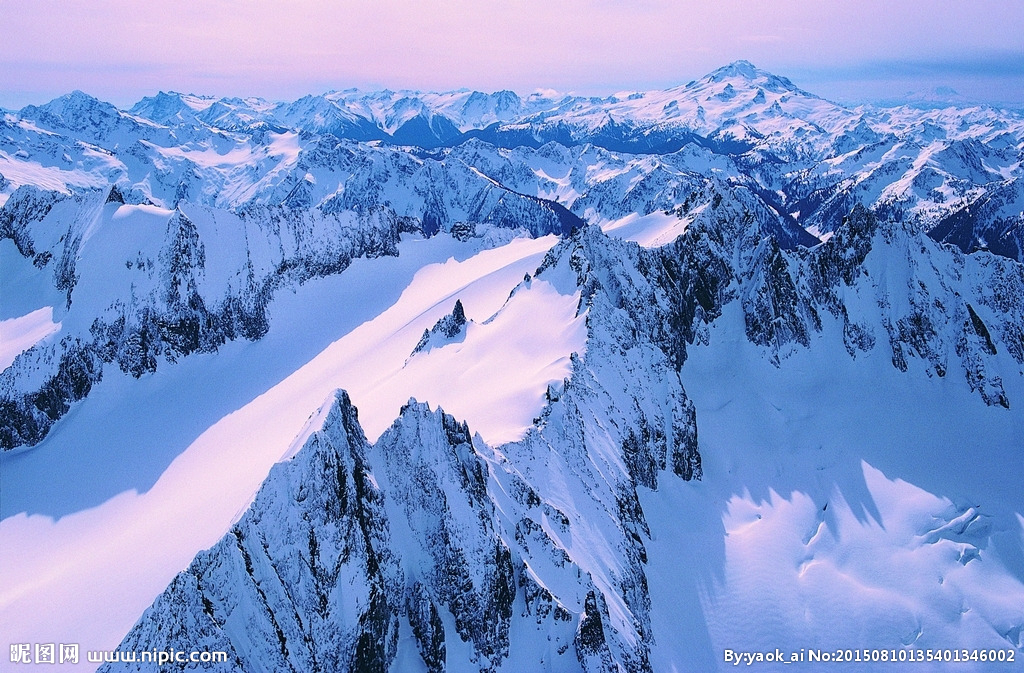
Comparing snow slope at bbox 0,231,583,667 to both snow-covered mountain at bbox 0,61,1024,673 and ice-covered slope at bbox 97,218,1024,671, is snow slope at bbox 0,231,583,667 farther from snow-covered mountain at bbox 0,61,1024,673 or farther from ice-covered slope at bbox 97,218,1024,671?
ice-covered slope at bbox 97,218,1024,671

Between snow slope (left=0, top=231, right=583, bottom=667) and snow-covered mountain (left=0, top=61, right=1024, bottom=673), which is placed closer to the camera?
snow-covered mountain (left=0, top=61, right=1024, bottom=673)

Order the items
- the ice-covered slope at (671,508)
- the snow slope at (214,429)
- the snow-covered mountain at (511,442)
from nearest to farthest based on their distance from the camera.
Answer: the ice-covered slope at (671,508) < the snow-covered mountain at (511,442) < the snow slope at (214,429)

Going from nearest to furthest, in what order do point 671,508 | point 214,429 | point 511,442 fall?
point 511,442 < point 671,508 < point 214,429

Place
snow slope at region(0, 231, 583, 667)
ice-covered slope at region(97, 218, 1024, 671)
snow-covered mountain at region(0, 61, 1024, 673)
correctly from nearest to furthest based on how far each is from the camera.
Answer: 1. ice-covered slope at region(97, 218, 1024, 671)
2. snow-covered mountain at region(0, 61, 1024, 673)
3. snow slope at region(0, 231, 583, 667)

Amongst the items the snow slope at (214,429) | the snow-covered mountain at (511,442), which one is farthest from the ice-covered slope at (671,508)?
the snow slope at (214,429)

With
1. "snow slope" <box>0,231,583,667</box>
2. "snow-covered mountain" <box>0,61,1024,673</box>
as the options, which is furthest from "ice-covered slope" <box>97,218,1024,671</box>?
"snow slope" <box>0,231,583,667</box>

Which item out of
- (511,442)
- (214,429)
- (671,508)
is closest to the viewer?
(511,442)

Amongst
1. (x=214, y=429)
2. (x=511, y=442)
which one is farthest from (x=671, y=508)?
(x=214, y=429)

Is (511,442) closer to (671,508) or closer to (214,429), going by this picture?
(671,508)

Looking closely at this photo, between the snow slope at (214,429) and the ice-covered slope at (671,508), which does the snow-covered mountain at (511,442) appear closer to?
the ice-covered slope at (671,508)
